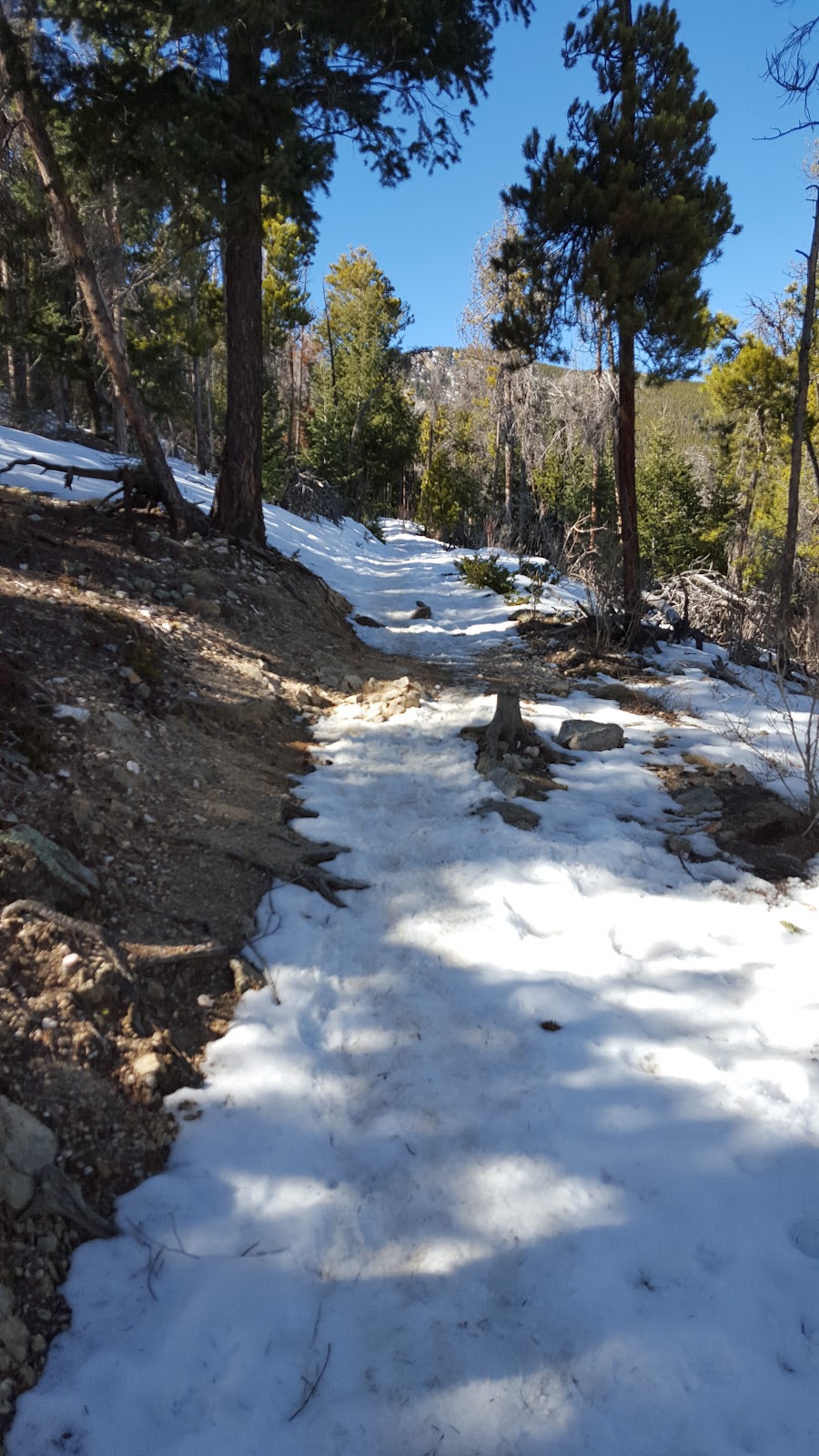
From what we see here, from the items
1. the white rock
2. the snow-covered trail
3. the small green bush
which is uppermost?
the small green bush

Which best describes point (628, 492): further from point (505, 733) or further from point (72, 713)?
point (72, 713)

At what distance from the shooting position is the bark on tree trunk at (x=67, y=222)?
6.42 meters

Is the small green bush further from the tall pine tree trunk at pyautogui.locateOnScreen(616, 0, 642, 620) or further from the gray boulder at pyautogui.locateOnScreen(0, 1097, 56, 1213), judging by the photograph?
the gray boulder at pyautogui.locateOnScreen(0, 1097, 56, 1213)

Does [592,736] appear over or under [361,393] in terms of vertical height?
under

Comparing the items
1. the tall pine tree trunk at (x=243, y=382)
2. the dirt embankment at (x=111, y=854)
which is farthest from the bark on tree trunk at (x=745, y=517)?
the dirt embankment at (x=111, y=854)

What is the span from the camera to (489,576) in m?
13.9

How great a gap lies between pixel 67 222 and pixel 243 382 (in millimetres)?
2328

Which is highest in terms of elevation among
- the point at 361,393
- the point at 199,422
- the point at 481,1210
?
the point at 361,393

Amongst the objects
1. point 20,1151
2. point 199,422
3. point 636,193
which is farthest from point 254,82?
point 199,422

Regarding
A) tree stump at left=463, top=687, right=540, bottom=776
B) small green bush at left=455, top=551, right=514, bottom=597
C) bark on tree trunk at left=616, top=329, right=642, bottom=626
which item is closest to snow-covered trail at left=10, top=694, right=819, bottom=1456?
tree stump at left=463, top=687, right=540, bottom=776

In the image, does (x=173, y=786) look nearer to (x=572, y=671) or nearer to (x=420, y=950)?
(x=420, y=950)

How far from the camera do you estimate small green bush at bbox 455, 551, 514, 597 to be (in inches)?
529

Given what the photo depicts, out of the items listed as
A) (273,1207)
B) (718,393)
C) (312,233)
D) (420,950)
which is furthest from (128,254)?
(273,1207)

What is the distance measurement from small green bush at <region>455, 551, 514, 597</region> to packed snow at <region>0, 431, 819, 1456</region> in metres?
9.93
